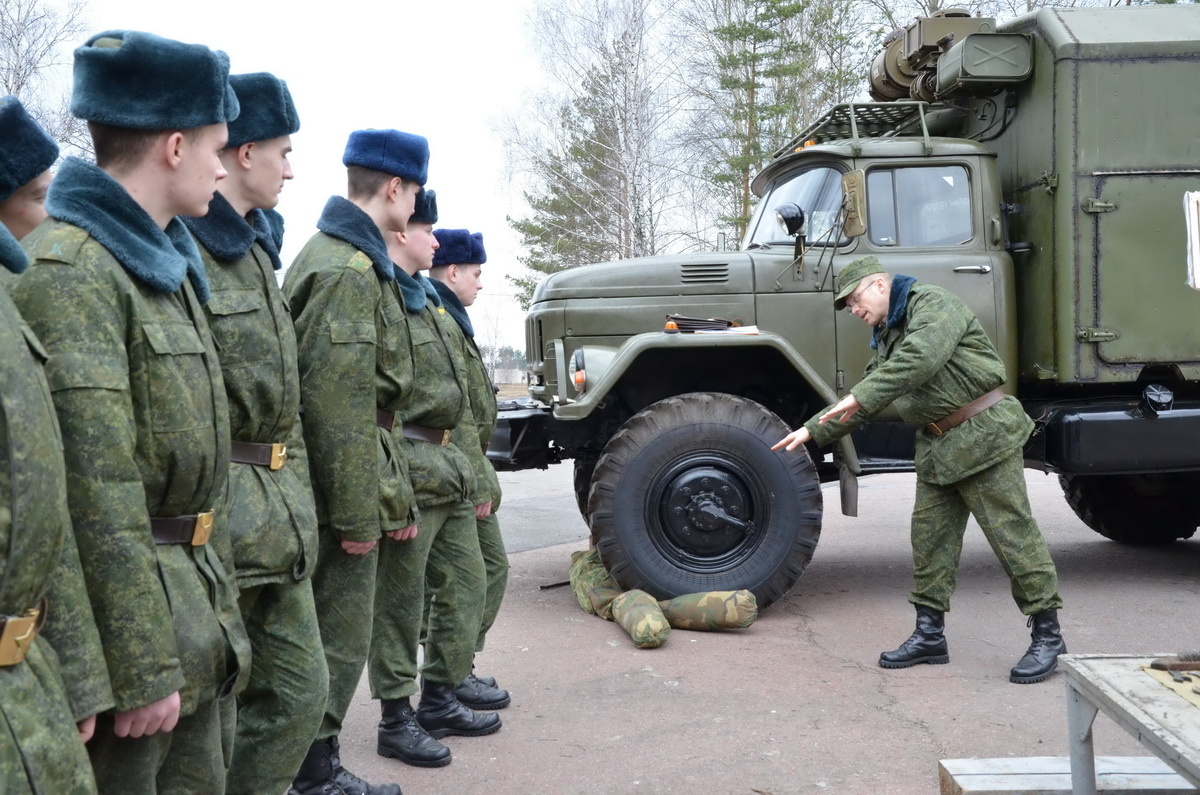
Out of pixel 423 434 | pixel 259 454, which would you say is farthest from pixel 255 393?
pixel 423 434

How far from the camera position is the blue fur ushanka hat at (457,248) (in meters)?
4.75

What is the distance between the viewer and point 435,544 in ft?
13.2

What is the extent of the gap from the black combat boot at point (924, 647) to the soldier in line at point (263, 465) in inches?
109

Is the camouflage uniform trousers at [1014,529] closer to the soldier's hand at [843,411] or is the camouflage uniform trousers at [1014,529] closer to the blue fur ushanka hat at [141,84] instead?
the soldier's hand at [843,411]

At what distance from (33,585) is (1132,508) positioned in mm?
7279

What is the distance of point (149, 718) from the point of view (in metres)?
1.88

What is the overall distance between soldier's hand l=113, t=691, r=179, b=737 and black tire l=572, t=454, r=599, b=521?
14.9 feet

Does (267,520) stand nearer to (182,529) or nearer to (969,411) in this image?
(182,529)

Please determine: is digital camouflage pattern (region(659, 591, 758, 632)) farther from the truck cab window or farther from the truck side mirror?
the truck cab window

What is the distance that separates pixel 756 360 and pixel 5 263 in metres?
4.76

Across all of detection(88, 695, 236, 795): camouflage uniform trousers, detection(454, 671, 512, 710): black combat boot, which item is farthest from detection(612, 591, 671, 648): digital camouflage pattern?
detection(88, 695, 236, 795): camouflage uniform trousers

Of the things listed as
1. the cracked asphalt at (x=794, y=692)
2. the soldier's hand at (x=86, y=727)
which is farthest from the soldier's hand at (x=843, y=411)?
the soldier's hand at (x=86, y=727)

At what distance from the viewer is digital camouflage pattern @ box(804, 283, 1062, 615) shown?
4.57 metres

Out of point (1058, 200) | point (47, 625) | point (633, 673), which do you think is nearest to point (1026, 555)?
point (633, 673)
